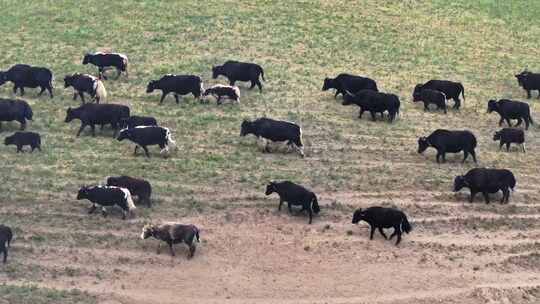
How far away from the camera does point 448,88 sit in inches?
1236

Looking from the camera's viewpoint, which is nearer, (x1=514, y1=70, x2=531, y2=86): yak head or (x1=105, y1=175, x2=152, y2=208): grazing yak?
(x1=105, y1=175, x2=152, y2=208): grazing yak

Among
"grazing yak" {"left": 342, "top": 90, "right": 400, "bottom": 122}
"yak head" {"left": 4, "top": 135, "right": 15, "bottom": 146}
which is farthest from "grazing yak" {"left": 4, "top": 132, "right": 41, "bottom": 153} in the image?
"grazing yak" {"left": 342, "top": 90, "right": 400, "bottom": 122}

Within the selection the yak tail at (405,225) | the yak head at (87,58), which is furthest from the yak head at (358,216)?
the yak head at (87,58)

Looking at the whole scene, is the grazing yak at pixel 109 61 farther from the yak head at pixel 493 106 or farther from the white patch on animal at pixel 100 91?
the yak head at pixel 493 106

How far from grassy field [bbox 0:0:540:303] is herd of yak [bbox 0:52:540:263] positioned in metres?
0.41

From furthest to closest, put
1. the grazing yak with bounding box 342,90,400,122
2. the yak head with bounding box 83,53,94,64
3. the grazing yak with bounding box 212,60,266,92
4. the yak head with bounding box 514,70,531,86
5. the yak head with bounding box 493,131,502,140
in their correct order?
the yak head with bounding box 514,70,531,86 < the yak head with bounding box 83,53,94,64 < the grazing yak with bounding box 212,60,266,92 < the grazing yak with bounding box 342,90,400,122 < the yak head with bounding box 493,131,502,140

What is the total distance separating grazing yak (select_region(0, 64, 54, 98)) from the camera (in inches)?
1203

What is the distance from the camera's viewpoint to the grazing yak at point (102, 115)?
27.3 meters

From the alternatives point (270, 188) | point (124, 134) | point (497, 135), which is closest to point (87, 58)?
point (124, 134)

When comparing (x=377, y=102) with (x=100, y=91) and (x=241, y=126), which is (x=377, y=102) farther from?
(x=100, y=91)

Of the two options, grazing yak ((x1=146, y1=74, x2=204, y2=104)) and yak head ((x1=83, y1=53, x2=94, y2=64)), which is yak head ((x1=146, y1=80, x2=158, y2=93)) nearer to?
grazing yak ((x1=146, y1=74, x2=204, y2=104))

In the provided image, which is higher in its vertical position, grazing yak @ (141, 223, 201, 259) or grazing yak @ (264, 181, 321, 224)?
grazing yak @ (264, 181, 321, 224)

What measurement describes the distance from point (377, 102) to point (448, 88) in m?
3.24

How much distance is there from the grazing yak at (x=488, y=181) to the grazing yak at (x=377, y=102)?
18.7 feet
